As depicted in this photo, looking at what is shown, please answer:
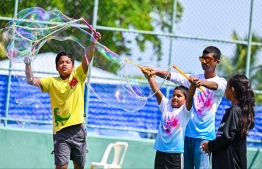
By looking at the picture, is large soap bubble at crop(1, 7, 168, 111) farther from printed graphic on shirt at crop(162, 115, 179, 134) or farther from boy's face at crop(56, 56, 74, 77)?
printed graphic on shirt at crop(162, 115, 179, 134)

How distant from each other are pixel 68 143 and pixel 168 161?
123 centimetres

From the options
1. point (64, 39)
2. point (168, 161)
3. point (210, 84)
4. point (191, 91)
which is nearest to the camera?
point (191, 91)

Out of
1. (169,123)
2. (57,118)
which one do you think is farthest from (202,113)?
(57,118)

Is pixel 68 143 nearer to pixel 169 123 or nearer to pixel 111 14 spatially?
pixel 169 123

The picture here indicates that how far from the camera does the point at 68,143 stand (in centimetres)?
846

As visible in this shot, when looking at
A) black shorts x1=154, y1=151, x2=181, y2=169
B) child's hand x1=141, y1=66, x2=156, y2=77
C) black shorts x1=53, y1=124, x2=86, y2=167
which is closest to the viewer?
child's hand x1=141, y1=66, x2=156, y2=77

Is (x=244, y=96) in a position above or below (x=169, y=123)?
above

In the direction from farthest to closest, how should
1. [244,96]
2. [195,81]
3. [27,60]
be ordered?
[27,60] → [195,81] → [244,96]

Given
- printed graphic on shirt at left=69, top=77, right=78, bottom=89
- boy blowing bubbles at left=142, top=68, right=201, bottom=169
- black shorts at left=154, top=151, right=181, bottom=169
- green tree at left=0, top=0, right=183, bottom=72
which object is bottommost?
black shorts at left=154, top=151, right=181, bottom=169

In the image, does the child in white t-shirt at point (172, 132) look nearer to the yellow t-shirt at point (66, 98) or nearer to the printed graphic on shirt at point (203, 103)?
the printed graphic on shirt at point (203, 103)

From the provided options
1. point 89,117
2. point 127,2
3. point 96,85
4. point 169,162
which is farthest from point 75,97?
point 127,2

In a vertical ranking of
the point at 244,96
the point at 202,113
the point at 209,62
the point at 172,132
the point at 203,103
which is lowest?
the point at 172,132

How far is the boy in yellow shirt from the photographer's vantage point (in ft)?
27.6

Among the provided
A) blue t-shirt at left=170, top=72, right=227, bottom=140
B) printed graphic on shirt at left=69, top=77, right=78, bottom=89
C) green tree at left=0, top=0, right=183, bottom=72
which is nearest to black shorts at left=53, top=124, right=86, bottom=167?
printed graphic on shirt at left=69, top=77, right=78, bottom=89
